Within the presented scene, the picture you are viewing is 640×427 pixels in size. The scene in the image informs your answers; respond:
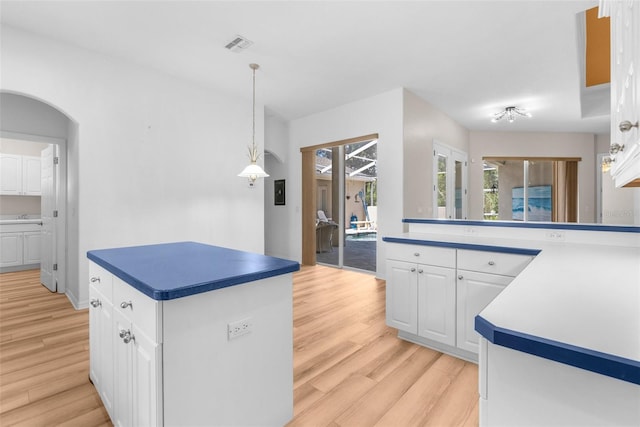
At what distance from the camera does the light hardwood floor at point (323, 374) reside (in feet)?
5.72

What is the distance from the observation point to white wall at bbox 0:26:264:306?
3322 millimetres

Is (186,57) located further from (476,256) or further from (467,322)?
(467,322)

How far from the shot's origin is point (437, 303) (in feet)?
8.12

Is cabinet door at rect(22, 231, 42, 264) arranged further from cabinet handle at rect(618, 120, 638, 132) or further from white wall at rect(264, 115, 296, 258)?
cabinet handle at rect(618, 120, 638, 132)

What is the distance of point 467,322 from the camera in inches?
90.6

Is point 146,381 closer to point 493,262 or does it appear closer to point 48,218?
point 493,262

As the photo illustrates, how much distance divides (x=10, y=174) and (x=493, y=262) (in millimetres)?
7417

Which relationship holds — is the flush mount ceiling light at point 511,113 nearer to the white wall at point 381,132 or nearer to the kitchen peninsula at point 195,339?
the white wall at point 381,132

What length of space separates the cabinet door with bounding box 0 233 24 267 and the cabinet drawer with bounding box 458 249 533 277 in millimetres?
6879

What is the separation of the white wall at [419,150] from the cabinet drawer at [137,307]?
3851 millimetres

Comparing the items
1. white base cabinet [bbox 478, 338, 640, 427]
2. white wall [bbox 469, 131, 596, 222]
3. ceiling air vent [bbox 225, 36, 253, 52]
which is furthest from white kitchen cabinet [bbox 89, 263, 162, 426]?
white wall [bbox 469, 131, 596, 222]

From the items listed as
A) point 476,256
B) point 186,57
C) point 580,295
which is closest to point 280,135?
point 186,57

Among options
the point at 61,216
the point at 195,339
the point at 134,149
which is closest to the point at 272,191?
the point at 134,149

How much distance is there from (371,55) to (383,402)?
3.46 m
